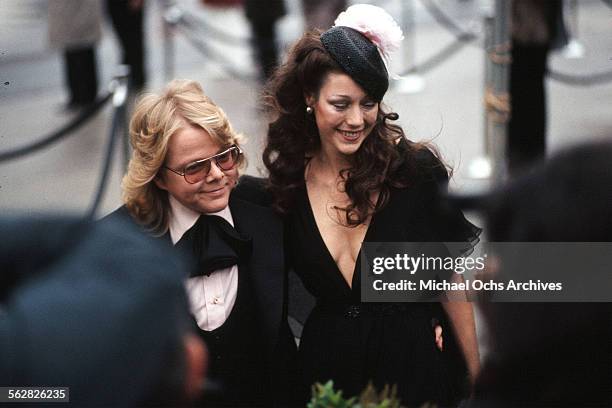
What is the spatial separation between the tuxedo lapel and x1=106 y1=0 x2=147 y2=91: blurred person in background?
224 inches

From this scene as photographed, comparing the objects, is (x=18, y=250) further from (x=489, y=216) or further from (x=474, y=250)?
(x=474, y=250)

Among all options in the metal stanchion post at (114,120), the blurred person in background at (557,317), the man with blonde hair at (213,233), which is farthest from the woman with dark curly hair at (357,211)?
the metal stanchion post at (114,120)

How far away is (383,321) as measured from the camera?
9.45 ft

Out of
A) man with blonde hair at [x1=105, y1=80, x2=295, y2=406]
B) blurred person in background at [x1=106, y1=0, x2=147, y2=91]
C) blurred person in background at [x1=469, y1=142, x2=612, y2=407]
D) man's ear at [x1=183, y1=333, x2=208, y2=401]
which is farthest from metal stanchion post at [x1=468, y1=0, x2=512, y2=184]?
man's ear at [x1=183, y1=333, x2=208, y2=401]

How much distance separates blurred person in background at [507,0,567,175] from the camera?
555 cm

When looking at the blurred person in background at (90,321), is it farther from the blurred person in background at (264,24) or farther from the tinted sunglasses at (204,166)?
the blurred person in background at (264,24)

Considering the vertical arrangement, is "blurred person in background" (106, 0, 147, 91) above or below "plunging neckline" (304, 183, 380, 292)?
above

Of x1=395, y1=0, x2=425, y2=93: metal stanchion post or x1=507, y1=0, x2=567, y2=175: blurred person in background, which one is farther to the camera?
x1=395, y1=0, x2=425, y2=93: metal stanchion post

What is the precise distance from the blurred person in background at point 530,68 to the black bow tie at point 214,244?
2.82 m

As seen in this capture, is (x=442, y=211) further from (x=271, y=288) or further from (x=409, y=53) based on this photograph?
(x=409, y=53)

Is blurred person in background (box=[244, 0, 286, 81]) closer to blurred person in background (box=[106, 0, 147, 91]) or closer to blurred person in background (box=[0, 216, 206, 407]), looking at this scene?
blurred person in background (box=[106, 0, 147, 91])

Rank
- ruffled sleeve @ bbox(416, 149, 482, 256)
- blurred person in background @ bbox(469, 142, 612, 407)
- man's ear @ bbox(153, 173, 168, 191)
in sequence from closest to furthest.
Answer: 1. blurred person in background @ bbox(469, 142, 612, 407)
2. man's ear @ bbox(153, 173, 168, 191)
3. ruffled sleeve @ bbox(416, 149, 482, 256)

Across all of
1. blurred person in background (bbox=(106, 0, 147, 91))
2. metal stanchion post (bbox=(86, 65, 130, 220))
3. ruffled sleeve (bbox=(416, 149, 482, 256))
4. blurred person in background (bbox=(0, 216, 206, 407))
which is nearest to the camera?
blurred person in background (bbox=(0, 216, 206, 407))

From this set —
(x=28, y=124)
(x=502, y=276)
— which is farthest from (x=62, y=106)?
(x=502, y=276)
